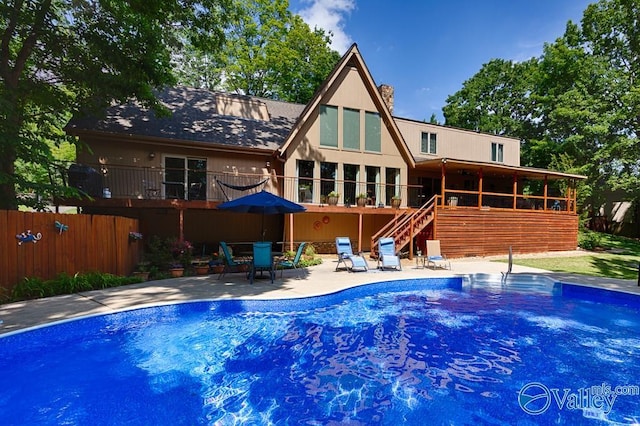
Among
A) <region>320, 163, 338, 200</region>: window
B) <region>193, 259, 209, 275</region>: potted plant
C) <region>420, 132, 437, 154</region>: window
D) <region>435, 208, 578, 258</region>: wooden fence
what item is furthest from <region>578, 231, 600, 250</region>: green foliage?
<region>193, 259, 209, 275</region>: potted plant

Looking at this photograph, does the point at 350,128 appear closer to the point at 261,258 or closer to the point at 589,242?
the point at 261,258

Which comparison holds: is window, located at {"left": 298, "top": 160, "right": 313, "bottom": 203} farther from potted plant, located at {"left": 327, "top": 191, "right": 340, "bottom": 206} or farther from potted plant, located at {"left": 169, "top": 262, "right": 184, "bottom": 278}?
potted plant, located at {"left": 169, "top": 262, "right": 184, "bottom": 278}

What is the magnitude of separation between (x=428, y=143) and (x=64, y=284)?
64.6 ft

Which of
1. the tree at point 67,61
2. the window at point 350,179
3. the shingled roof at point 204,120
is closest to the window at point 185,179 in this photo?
the shingled roof at point 204,120

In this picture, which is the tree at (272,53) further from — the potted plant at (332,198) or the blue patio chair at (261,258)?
the blue patio chair at (261,258)

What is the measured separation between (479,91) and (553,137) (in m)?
12.4

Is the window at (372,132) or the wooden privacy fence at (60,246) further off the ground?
the window at (372,132)

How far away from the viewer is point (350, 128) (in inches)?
665

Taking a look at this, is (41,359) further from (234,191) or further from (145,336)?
(234,191)

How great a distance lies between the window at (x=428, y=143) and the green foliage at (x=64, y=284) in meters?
17.7

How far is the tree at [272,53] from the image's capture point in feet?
96.7

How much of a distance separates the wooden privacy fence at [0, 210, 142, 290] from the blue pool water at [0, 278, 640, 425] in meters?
2.92

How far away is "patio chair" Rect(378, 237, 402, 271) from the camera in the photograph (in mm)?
11981

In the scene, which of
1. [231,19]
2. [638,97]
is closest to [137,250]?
[231,19]
